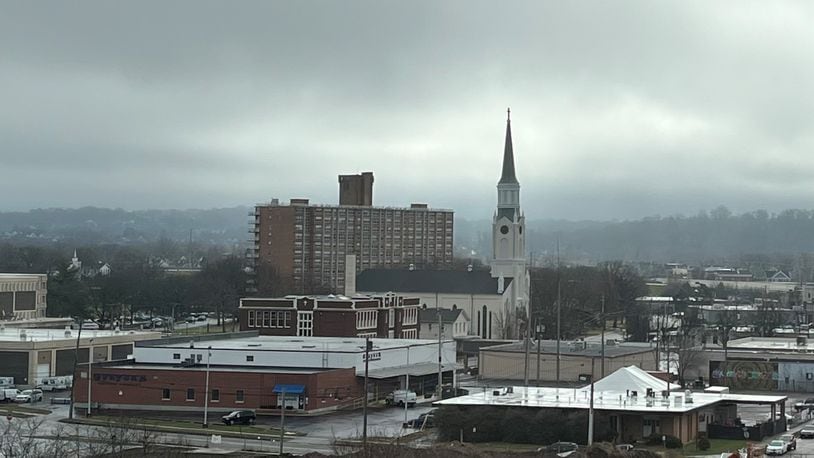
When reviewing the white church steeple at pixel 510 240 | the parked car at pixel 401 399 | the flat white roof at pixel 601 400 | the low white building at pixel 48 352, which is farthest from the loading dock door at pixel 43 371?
the white church steeple at pixel 510 240

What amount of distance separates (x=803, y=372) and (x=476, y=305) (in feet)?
124

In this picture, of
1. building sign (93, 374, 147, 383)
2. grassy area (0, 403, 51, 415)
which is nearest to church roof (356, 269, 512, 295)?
building sign (93, 374, 147, 383)

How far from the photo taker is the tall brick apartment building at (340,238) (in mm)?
148625

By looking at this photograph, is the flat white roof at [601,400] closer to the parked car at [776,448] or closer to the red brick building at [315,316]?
the parked car at [776,448]

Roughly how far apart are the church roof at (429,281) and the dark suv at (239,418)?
5446 cm

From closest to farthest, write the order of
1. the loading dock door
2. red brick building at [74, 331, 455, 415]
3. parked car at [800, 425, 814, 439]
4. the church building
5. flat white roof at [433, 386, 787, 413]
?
1. flat white roof at [433, 386, 787, 413]
2. parked car at [800, 425, 814, 439]
3. red brick building at [74, 331, 455, 415]
4. the loading dock door
5. the church building

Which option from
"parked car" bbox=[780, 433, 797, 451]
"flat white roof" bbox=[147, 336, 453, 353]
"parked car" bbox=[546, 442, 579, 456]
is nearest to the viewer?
"parked car" bbox=[546, 442, 579, 456]

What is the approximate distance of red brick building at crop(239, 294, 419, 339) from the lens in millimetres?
83188

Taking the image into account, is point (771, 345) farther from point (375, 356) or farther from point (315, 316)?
point (375, 356)

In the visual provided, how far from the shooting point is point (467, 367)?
8606cm

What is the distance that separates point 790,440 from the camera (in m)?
51.2

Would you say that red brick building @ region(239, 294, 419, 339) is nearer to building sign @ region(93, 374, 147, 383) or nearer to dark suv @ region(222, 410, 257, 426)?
building sign @ region(93, 374, 147, 383)

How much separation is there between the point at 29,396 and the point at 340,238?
301 ft

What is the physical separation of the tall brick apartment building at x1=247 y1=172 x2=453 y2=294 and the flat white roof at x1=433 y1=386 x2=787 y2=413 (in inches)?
3194
